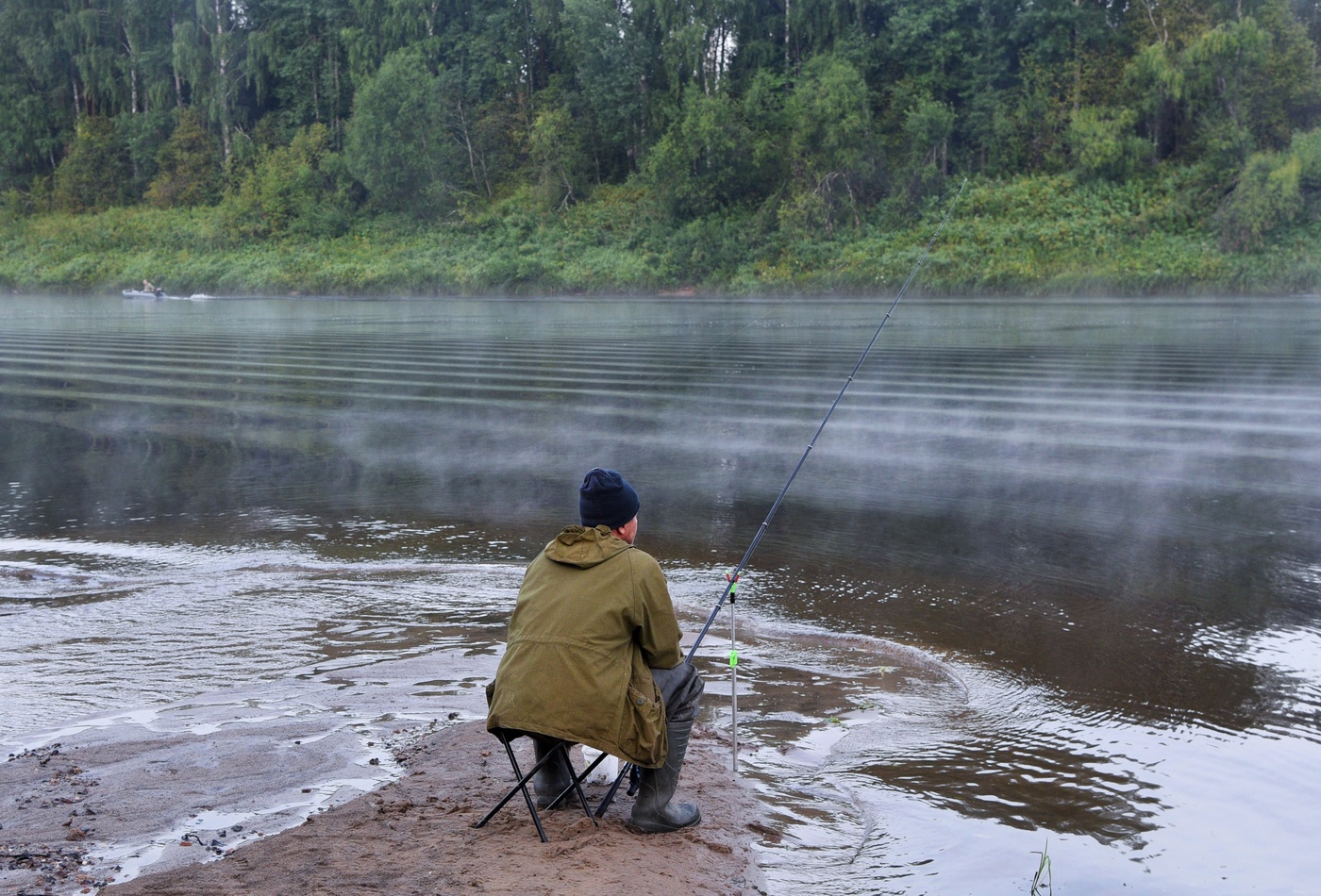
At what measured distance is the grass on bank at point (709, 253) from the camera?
3675 cm

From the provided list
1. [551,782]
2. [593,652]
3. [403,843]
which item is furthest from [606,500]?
[403,843]

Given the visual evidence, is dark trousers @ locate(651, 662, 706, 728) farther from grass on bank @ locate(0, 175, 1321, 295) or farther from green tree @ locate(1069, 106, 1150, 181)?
green tree @ locate(1069, 106, 1150, 181)

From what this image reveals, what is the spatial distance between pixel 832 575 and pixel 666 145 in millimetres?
39960

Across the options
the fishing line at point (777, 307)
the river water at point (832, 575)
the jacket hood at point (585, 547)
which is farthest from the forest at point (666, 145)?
the jacket hood at point (585, 547)

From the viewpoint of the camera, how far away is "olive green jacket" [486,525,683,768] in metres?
3.79

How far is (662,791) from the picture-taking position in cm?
404

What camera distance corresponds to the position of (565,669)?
3.79 meters

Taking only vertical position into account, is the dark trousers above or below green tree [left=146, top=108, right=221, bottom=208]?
below

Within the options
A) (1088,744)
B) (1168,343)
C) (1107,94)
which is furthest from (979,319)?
(1088,744)

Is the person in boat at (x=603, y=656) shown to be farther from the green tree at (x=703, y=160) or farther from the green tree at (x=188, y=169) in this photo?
the green tree at (x=188, y=169)

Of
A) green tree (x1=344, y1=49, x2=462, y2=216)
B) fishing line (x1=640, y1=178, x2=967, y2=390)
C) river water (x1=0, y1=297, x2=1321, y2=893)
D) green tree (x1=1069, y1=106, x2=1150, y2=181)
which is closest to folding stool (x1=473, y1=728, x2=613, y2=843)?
river water (x1=0, y1=297, x2=1321, y2=893)

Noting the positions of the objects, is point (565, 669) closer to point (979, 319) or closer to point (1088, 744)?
point (1088, 744)

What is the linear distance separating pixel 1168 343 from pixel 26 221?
204 ft

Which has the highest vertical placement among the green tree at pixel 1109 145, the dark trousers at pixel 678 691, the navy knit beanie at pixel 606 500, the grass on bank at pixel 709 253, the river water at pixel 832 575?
the green tree at pixel 1109 145
